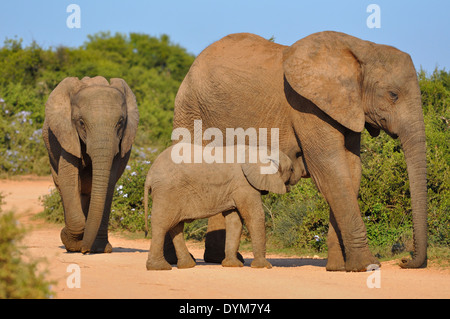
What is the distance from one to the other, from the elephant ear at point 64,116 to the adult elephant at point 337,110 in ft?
7.06

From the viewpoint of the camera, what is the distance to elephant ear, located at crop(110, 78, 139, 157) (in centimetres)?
1087

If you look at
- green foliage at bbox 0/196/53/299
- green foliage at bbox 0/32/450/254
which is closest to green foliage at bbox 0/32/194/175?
green foliage at bbox 0/32/450/254

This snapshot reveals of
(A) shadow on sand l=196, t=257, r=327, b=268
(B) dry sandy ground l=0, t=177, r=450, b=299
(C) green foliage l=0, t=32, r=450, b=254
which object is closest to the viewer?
(B) dry sandy ground l=0, t=177, r=450, b=299

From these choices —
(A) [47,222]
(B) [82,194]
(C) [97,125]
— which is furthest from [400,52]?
(A) [47,222]

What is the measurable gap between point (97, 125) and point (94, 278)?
281 centimetres

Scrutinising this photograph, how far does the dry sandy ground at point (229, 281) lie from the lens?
706 centimetres

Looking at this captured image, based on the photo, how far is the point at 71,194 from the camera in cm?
1070

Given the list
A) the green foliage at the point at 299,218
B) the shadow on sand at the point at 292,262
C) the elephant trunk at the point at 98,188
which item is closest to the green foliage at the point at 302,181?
the green foliage at the point at 299,218

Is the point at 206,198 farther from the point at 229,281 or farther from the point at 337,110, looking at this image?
the point at 337,110

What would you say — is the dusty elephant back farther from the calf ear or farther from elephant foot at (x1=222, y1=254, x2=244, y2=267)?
elephant foot at (x1=222, y1=254, x2=244, y2=267)

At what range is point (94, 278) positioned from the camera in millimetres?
7973

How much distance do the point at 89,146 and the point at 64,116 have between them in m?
0.85

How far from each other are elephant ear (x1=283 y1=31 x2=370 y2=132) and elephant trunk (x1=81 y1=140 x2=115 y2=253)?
8.43ft

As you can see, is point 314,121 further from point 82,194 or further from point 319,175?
point 82,194
